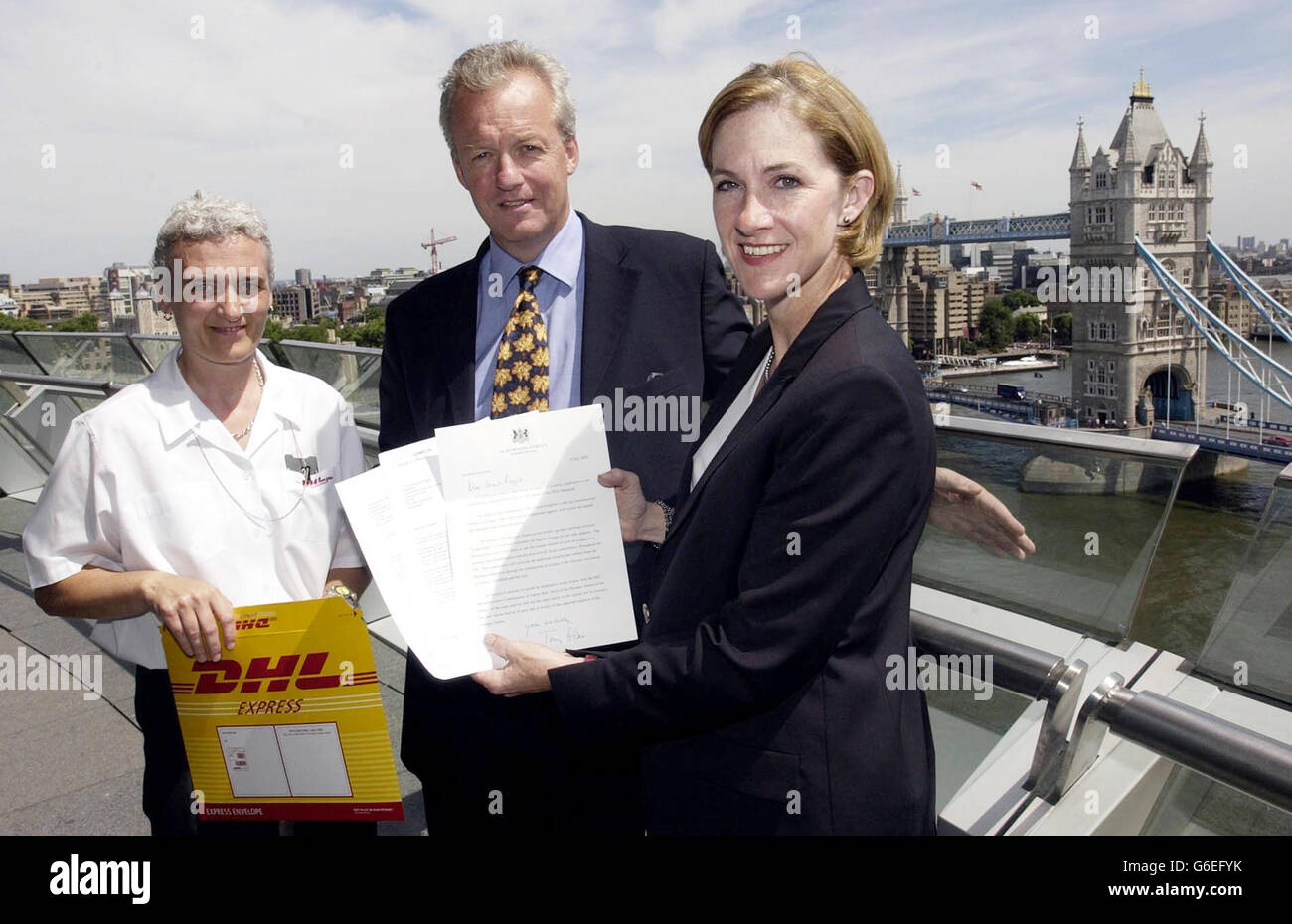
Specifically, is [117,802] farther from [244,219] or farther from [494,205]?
[494,205]

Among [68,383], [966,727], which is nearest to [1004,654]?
[966,727]

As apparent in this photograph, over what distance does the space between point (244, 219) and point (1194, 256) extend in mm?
66803

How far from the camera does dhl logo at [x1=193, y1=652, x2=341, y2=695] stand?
5.26ft

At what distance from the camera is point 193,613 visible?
1.59 m

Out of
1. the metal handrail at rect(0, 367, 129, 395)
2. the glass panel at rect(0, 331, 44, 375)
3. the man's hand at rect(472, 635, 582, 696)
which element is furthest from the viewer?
the glass panel at rect(0, 331, 44, 375)

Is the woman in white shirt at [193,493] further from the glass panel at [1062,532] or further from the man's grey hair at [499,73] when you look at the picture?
the glass panel at [1062,532]

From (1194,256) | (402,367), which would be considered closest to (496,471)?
(402,367)

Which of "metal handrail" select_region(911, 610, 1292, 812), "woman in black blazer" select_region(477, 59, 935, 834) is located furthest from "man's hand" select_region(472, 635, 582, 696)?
"metal handrail" select_region(911, 610, 1292, 812)

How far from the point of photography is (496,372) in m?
1.85

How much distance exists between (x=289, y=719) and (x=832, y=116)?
132 centimetres

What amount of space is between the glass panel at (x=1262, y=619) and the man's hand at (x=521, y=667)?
1.37 m
